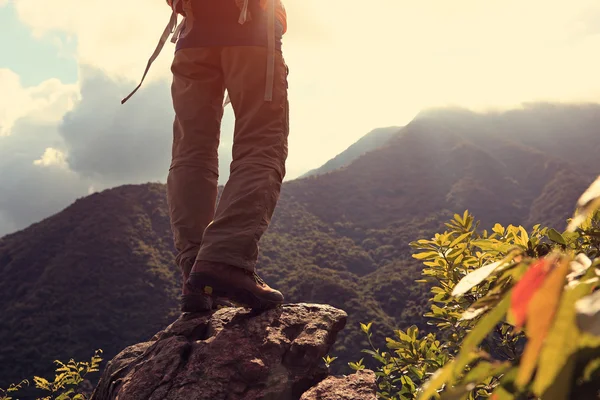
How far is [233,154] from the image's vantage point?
2199 millimetres

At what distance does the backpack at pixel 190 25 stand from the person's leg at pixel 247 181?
0.04 m

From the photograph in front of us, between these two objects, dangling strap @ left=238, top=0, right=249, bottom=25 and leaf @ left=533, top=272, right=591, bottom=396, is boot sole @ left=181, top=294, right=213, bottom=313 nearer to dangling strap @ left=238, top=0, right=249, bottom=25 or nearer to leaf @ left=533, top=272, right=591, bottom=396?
dangling strap @ left=238, top=0, right=249, bottom=25

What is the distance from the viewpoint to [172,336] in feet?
7.38

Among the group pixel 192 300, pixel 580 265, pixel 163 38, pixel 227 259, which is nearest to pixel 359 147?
pixel 163 38

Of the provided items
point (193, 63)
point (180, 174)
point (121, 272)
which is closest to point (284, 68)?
point (193, 63)

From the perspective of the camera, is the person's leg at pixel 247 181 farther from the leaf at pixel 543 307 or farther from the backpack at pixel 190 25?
the leaf at pixel 543 307

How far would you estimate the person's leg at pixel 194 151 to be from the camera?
7.51 feet

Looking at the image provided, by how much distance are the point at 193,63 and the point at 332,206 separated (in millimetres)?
68963

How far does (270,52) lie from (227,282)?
3.44 ft

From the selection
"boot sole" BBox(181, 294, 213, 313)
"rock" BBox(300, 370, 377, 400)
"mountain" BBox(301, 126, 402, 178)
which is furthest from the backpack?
"mountain" BBox(301, 126, 402, 178)

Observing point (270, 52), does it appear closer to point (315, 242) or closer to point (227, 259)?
point (227, 259)

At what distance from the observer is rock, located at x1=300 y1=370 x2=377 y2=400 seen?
1838 millimetres

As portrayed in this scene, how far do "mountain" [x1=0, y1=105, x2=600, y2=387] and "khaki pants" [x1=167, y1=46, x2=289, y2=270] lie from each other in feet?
60.2

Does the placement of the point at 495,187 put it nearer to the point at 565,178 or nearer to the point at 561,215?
the point at 565,178
